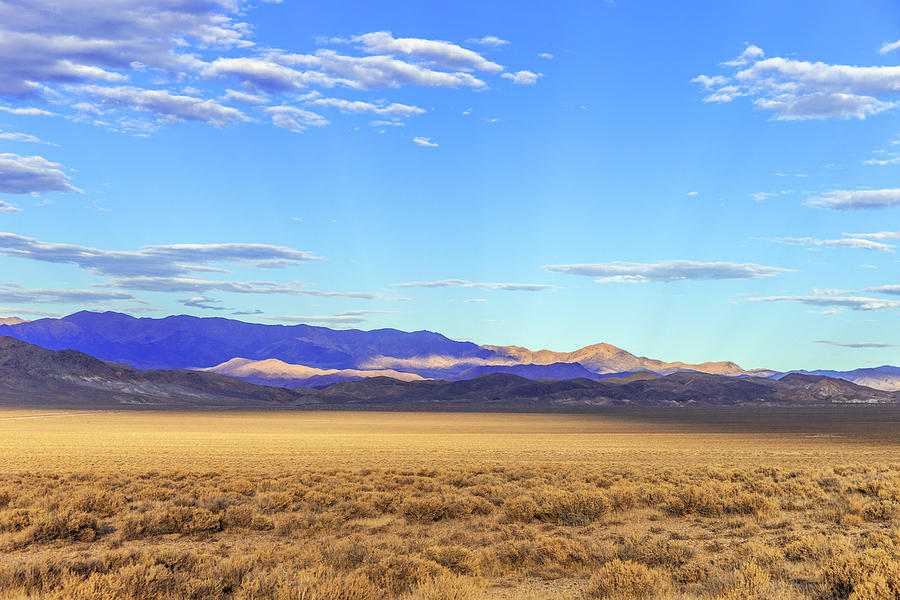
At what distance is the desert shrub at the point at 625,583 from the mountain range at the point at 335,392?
13558 centimetres

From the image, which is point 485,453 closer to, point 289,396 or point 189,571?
point 189,571

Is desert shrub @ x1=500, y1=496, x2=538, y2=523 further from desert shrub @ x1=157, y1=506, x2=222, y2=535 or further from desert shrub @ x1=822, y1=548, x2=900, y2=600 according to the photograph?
desert shrub @ x1=822, y1=548, x2=900, y2=600

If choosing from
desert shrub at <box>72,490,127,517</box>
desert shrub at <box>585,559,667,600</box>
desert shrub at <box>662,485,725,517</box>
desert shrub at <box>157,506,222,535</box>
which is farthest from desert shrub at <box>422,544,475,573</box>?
desert shrub at <box>72,490,127,517</box>

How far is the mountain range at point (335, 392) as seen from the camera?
150m

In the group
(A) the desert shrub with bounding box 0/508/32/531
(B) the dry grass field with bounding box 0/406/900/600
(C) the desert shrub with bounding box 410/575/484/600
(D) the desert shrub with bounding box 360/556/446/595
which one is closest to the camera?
(C) the desert shrub with bounding box 410/575/484/600

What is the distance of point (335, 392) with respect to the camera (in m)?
196

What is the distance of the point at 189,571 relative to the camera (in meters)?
11.1

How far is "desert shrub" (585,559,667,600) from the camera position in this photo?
9.62 meters

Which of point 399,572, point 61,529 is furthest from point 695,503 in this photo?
point 61,529

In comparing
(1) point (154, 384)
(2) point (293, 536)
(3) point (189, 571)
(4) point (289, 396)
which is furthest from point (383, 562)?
(4) point (289, 396)

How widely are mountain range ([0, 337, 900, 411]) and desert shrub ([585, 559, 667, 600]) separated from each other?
136 meters

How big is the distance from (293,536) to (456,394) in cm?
18157

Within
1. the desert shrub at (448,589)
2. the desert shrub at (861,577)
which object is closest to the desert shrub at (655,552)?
the desert shrub at (861,577)

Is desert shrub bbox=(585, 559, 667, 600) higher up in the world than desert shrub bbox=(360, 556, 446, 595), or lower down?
higher up
